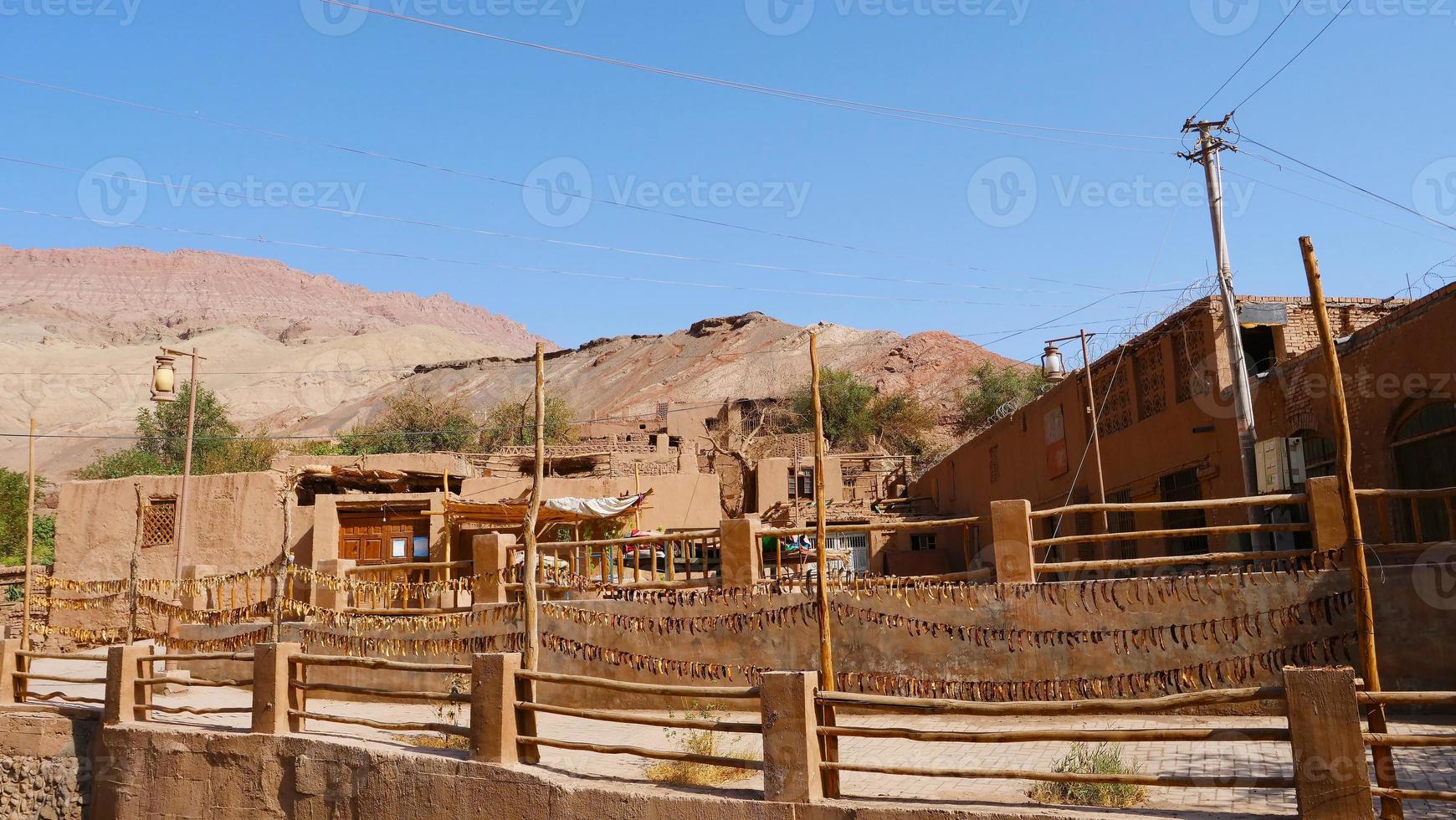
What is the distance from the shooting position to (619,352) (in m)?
87.2

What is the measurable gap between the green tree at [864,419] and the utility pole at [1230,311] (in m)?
36.0

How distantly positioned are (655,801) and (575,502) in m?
15.0

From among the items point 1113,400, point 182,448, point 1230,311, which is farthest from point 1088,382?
point 182,448

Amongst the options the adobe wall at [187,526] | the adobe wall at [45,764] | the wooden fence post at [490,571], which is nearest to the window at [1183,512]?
the wooden fence post at [490,571]

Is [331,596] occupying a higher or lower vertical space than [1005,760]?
higher

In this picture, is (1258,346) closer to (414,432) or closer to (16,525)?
(16,525)

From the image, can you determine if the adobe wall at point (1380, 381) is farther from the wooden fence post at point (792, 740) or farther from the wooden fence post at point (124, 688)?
the wooden fence post at point (124, 688)

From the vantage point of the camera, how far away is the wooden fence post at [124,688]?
460 inches

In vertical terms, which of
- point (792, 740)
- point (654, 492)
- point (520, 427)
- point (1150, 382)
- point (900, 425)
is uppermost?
point (520, 427)

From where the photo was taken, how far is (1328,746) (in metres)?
5.72

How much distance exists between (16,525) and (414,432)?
57.3 ft

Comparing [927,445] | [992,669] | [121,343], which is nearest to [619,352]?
[927,445]

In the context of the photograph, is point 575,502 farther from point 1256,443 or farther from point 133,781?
point 1256,443

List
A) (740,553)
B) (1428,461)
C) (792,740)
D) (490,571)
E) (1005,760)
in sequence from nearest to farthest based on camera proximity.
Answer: (792,740), (1005,760), (740,553), (1428,461), (490,571)
